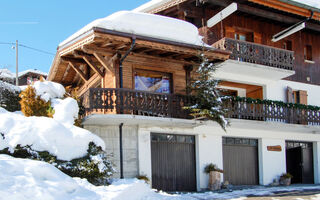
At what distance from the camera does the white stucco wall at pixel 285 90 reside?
19.1m

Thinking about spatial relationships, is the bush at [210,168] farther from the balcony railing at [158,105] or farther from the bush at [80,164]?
the bush at [80,164]

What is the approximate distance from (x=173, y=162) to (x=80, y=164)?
17.2 ft

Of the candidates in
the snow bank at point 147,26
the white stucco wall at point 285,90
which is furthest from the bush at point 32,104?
the white stucco wall at point 285,90

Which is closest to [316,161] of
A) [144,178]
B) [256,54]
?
[256,54]

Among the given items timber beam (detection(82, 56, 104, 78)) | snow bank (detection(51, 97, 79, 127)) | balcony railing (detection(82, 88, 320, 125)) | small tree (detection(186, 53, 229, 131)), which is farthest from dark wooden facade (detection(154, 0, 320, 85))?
snow bank (detection(51, 97, 79, 127))

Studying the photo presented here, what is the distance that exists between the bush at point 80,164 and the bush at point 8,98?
475cm

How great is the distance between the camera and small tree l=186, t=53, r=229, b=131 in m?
14.4

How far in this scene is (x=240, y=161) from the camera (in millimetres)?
17516

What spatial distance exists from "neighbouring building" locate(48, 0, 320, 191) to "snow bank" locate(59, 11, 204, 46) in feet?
0.13

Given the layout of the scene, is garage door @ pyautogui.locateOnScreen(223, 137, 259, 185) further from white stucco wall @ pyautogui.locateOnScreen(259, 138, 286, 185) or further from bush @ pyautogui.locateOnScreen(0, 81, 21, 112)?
bush @ pyautogui.locateOnScreen(0, 81, 21, 112)

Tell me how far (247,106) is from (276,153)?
319cm

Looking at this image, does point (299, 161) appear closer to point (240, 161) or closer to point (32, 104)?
point (240, 161)

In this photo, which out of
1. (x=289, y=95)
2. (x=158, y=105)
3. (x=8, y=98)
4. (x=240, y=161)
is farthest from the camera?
(x=289, y=95)

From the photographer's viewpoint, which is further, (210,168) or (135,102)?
(210,168)
